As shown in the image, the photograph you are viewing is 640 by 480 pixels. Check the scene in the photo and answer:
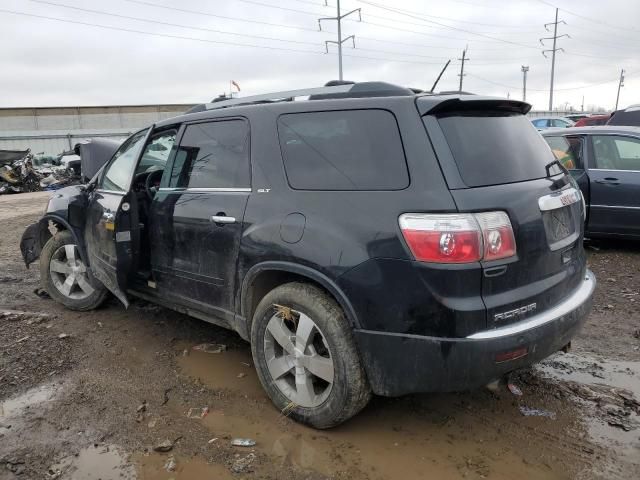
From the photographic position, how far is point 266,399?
133 inches

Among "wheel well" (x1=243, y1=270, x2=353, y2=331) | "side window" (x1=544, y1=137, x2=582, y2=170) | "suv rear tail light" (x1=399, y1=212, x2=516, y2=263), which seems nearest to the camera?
"suv rear tail light" (x1=399, y1=212, x2=516, y2=263)

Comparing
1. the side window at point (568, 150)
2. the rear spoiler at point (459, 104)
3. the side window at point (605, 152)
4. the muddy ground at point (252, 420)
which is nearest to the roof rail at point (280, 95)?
the rear spoiler at point (459, 104)

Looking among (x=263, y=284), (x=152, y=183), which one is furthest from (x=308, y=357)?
(x=152, y=183)

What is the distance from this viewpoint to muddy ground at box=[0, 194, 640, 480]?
2.71m

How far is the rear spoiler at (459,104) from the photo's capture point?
8.69 ft

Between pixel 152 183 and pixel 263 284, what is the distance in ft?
5.63

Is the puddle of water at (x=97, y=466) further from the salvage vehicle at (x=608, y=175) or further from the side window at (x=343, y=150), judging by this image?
the salvage vehicle at (x=608, y=175)

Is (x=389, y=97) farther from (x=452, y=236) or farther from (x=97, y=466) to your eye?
(x=97, y=466)

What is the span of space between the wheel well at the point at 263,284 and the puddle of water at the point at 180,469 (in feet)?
2.94

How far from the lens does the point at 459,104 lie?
8.98ft

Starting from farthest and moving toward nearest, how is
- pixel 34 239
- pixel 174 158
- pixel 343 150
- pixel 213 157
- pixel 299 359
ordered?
pixel 34 239 → pixel 174 158 → pixel 213 157 → pixel 299 359 → pixel 343 150

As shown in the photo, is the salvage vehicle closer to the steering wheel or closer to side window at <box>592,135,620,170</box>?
side window at <box>592,135,620,170</box>

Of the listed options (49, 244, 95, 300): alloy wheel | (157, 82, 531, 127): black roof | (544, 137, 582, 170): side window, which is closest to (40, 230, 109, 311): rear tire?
(49, 244, 95, 300): alloy wheel

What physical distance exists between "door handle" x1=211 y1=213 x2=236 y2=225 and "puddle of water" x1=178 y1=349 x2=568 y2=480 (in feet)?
3.85
